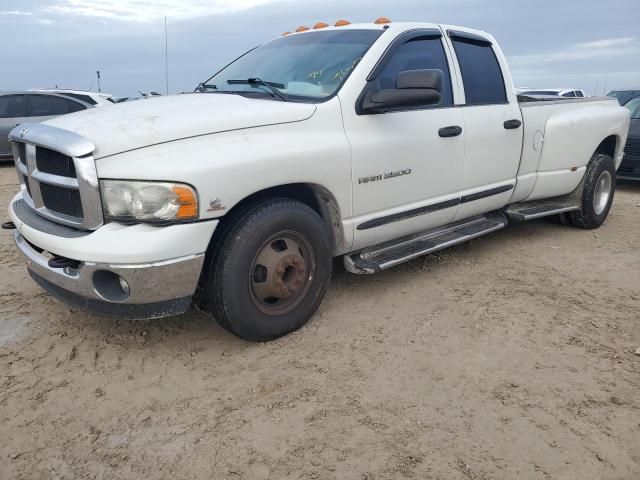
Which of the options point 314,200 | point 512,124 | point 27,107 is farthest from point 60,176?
point 27,107

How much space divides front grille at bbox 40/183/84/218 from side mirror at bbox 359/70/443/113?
68.2 inches

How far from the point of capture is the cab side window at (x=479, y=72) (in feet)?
13.8

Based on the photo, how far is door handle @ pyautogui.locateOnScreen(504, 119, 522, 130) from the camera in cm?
440

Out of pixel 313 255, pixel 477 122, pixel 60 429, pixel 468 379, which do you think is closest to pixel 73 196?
pixel 60 429

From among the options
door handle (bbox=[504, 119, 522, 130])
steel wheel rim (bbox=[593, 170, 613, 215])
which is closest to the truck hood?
door handle (bbox=[504, 119, 522, 130])

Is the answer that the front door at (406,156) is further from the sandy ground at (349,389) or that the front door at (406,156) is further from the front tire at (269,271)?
the sandy ground at (349,389)

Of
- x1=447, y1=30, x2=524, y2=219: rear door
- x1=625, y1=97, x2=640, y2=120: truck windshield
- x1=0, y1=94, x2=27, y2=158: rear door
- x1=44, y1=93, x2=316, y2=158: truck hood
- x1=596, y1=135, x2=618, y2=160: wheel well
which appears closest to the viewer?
x1=44, y1=93, x2=316, y2=158: truck hood

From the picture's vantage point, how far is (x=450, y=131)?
390 centimetres

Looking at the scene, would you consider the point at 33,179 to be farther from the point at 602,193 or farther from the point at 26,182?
the point at 602,193

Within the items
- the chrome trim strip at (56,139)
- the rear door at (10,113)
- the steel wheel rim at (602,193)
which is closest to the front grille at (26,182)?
the chrome trim strip at (56,139)

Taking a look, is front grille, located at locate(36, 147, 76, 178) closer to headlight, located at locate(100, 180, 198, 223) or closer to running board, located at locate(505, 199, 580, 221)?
headlight, located at locate(100, 180, 198, 223)

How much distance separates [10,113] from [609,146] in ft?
34.5

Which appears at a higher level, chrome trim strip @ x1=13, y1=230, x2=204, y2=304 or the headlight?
the headlight

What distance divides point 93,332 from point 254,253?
120cm
